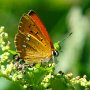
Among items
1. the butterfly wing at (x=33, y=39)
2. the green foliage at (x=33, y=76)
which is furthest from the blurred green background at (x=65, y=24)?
the green foliage at (x=33, y=76)

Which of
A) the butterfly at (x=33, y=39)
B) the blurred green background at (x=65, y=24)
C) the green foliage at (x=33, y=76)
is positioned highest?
the blurred green background at (x=65, y=24)

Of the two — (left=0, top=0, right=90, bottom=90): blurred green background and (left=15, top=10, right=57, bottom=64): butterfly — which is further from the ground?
(left=0, top=0, right=90, bottom=90): blurred green background

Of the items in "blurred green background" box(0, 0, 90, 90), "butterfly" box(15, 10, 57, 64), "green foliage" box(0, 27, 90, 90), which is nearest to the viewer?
"green foliage" box(0, 27, 90, 90)

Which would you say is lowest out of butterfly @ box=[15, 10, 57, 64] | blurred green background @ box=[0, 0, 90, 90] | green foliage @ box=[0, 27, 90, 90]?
green foliage @ box=[0, 27, 90, 90]

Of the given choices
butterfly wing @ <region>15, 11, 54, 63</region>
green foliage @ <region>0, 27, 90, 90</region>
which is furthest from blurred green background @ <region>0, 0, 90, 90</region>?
green foliage @ <region>0, 27, 90, 90</region>

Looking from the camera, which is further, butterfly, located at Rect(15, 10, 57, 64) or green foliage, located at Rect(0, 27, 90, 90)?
butterfly, located at Rect(15, 10, 57, 64)

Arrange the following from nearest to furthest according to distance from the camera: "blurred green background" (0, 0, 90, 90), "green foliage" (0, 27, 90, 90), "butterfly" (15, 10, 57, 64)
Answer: "green foliage" (0, 27, 90, 90) → "butterfly" (15, 10, 57, 64) → "blurred green background" (0, 0, 90, 90)

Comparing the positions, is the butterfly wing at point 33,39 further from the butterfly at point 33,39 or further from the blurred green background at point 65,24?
the blurred green background at point 65,24

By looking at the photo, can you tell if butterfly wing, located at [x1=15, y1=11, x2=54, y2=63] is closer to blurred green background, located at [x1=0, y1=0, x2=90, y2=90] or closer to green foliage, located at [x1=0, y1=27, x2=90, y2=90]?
green foliage, located at [x1=0, y1=27, x2=90, y2=90]
